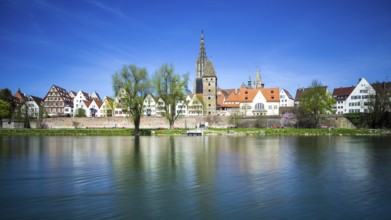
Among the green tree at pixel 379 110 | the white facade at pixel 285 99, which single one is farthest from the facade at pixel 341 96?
the green tree at pixel 379 110

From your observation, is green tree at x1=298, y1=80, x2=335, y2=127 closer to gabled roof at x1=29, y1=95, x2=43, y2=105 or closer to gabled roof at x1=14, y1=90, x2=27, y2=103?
gabled roof at x1=29, y1=95, x2=43, y2=105

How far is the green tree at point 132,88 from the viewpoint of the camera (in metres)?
52.1

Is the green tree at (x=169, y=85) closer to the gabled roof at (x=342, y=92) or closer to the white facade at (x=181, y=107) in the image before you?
the white facade at (x=181, y=107)

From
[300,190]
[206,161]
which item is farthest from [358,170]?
[206,161]

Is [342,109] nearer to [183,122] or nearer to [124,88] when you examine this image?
[183,122]

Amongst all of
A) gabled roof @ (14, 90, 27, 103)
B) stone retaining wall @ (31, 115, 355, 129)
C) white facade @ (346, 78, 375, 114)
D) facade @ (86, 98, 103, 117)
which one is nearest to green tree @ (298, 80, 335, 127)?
stone retaining wall @ (31, 115, 355, 129)

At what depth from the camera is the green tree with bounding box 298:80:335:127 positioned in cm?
6719

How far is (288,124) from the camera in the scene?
2795 inches

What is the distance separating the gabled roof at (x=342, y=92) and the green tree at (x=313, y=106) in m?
29.1

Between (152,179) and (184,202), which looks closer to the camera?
(184,202)

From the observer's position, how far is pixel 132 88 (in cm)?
5241

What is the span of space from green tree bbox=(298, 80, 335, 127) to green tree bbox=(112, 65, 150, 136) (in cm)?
3573

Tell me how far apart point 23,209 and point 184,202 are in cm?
484

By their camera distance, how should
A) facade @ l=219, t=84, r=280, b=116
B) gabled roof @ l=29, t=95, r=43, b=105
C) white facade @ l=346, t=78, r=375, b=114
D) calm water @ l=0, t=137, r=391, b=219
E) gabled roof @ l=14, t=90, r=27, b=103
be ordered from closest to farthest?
calm water @ l=0, t=137, r=391, b=219, white facade @ l=346, t=78, r=375, b=114, facade @ l=219, t=84, r=280, b=116, gabled roof @ l=29, t=95, r=43, b=105, gabled roof @ l=14, t=90, r=27, b=103
